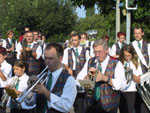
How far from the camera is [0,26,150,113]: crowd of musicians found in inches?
144

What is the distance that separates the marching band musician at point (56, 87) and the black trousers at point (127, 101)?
272cm

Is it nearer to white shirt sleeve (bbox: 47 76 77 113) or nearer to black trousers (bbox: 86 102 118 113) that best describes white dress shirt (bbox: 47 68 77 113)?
white shirt sleeve (bbox: 47 76 77 113)

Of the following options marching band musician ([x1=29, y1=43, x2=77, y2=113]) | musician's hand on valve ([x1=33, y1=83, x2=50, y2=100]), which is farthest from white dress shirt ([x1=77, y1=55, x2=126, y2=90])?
musician's hand on valve ([x1=33, y1=83, x2=50, y2=100])

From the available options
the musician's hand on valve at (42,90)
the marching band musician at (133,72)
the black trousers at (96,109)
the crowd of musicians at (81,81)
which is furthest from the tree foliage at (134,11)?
the musician's hand on valve at (42,90)

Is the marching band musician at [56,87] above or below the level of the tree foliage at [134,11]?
below

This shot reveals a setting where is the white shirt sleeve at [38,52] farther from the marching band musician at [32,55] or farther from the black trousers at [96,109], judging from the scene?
the black trousers at [96,109]

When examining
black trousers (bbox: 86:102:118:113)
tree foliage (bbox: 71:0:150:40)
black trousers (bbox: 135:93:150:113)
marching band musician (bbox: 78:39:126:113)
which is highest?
tree foliage (bbox: 71:0:150:40)

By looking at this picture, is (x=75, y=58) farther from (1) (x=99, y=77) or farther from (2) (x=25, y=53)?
(1) (x=99, y=77)

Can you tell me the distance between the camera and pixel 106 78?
4.42 metres

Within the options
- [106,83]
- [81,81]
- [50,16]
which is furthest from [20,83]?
[50,16]

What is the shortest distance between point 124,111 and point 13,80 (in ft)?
7.05

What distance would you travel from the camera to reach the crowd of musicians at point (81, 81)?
3.65 meters

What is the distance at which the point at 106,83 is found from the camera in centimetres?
456

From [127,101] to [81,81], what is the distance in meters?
2.09
